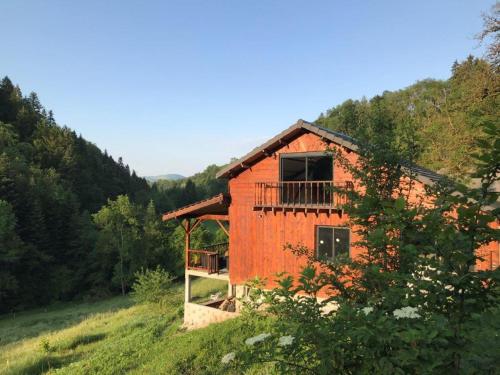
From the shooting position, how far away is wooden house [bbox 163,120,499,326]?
13234 mm

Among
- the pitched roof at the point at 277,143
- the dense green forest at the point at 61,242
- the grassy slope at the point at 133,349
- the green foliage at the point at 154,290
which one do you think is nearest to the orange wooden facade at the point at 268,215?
the pitched roof at the point at 277,143

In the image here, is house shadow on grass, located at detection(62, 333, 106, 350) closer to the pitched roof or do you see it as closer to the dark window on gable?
the pitched roof

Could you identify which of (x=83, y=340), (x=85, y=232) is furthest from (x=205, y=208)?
(x=85, y=232)

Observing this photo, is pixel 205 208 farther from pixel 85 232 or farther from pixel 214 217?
pixel 85 232

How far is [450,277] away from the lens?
8.26 feet

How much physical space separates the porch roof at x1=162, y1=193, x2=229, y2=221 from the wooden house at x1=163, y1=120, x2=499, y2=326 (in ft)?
0.17

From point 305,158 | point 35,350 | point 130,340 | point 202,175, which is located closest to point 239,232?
point 305,158

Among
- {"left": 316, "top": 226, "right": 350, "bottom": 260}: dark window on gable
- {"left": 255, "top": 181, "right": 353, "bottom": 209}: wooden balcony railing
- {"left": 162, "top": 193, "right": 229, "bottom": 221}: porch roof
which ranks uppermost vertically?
{"left": 255, "top": 181, "right": 353, "bottom": 209}: wooden balcony railing

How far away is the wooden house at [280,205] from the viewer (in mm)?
13234

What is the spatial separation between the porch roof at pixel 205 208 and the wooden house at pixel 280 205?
0.17 feet

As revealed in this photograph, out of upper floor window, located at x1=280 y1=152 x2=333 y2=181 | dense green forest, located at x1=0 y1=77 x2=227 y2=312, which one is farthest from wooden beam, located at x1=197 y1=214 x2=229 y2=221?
dense green forest, located at x1=0 y1=77 x2=227 y2=312

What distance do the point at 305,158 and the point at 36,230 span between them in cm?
3920

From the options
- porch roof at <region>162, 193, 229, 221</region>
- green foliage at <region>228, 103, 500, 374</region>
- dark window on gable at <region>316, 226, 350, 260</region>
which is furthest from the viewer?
porch roof at <region>162, 193, 229, 221</region>

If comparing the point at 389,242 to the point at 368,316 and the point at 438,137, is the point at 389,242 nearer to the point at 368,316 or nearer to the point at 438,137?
the point at 368,316
